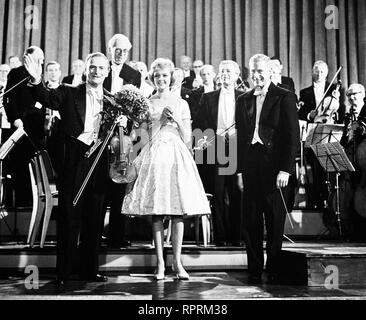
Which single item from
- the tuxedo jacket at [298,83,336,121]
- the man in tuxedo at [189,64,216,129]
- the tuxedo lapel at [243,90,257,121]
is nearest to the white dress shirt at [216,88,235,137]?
the man in tuxedo at [189,64,216,129]

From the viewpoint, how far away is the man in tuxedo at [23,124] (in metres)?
4.32

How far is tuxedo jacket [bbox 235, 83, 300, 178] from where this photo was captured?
11.1 ft

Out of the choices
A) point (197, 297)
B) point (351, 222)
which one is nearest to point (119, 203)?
point (197, 297)

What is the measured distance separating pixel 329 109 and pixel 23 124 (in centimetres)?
331

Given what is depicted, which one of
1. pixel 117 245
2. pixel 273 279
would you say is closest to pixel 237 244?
pixel 273 279

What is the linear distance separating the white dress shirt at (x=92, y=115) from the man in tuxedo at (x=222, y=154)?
1.42 meters

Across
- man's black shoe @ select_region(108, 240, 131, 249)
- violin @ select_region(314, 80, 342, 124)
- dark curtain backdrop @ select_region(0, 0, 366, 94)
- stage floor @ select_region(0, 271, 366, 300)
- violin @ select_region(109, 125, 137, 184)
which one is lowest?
stage floor @ select_region(0, 271, 366, 300)

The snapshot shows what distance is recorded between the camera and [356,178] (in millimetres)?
4828

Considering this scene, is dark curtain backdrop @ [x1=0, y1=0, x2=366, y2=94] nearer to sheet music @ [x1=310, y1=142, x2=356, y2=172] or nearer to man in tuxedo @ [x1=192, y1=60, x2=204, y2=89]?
man in tuxedo @ [x1=192, y1=60, x2=204, y2=89]

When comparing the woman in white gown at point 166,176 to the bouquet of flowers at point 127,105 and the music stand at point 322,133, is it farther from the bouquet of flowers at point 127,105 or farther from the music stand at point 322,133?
the music stand at point 322,133

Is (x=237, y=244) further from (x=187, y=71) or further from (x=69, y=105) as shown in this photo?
(x=187, y=71)

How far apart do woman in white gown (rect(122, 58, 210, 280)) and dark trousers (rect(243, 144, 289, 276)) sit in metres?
0.33

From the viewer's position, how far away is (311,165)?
5703 mm
